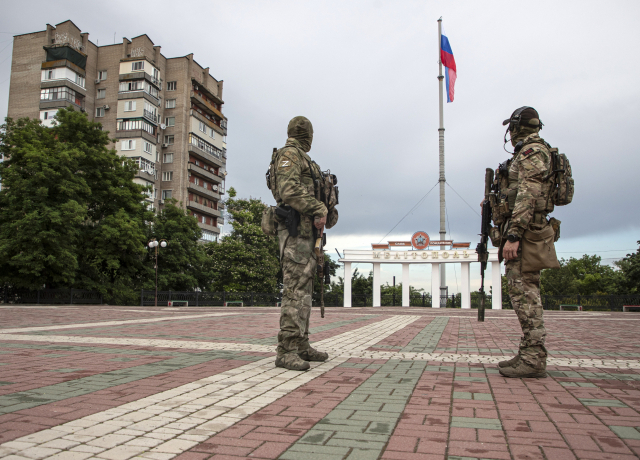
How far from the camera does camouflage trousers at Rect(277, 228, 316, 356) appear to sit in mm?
4414

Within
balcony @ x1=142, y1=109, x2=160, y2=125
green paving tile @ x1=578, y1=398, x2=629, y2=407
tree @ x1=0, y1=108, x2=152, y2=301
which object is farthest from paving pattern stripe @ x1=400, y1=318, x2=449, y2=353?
balcony @ x1=142, y1=109, x2=160, y2=125

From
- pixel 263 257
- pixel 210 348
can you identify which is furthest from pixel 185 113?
pixel 210 348

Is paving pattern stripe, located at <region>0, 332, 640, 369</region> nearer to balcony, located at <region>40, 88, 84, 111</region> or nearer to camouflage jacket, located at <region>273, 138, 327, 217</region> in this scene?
camouflage jacket, located at <region>273, 138, 327, 217</region>

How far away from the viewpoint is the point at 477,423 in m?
2.69

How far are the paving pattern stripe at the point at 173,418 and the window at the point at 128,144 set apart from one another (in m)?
47.9

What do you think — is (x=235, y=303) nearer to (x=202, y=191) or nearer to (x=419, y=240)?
(x=419, y=240)

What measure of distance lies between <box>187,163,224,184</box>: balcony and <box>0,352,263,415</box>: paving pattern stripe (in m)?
50.0

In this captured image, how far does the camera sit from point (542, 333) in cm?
412

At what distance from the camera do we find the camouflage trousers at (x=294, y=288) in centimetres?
441

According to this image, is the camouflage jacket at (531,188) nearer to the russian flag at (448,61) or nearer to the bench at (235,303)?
the bench at (235,303)

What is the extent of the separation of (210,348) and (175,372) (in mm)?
1724

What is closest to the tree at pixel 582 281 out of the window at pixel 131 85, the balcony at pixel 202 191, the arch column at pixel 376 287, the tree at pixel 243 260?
the arch column at pixel 376 287

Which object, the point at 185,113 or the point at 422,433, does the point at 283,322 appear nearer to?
the point at 422,433

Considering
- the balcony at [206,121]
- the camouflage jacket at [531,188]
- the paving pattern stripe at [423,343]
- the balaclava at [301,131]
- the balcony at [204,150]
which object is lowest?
the paving pattern stripe at [423,343]
